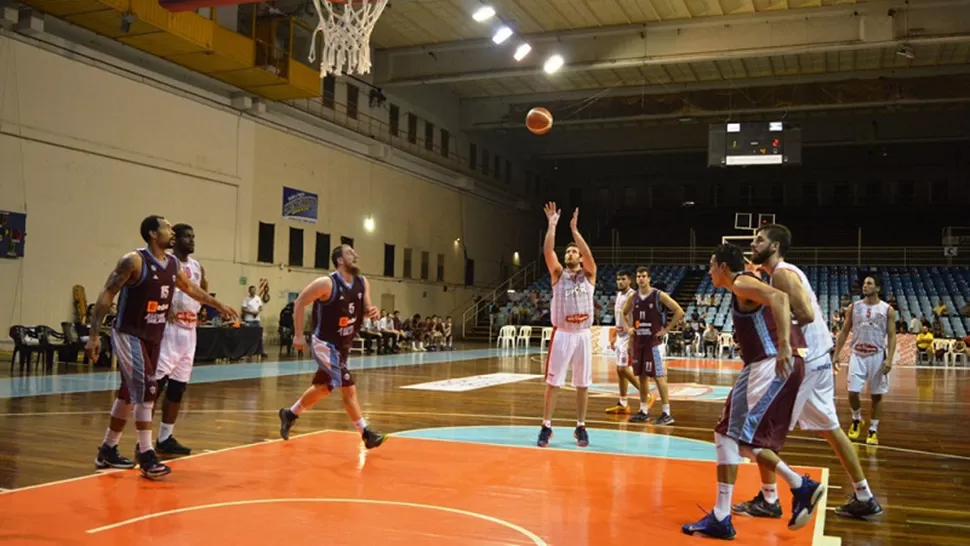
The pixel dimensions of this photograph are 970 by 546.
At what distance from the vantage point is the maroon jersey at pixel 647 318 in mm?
9633

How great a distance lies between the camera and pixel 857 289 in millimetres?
27703

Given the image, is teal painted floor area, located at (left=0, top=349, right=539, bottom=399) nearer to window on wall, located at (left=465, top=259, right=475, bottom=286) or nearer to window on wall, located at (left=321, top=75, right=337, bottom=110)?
window on wall, located at (left=321, top=75, right=337, bottom=110)

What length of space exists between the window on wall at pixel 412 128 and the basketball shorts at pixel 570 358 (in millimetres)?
22263

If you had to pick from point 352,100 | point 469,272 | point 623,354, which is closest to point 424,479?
point 623,354

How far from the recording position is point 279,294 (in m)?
23.0

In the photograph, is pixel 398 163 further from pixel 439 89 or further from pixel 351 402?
pixel 351 402

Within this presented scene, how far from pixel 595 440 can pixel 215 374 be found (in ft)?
28.1

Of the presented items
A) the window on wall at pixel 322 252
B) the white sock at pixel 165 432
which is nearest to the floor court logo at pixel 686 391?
the white sock at pixel 165 432

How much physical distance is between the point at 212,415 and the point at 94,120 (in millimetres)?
11021

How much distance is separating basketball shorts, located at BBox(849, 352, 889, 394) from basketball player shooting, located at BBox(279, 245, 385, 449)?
15.5 ft

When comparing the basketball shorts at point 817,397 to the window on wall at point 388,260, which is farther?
the window on wall at point 388,260

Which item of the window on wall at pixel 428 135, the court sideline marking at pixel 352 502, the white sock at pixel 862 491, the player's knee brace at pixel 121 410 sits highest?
the window on wall at pixel 428 135

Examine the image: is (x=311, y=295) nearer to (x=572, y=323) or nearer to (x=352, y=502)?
(x=352, y=502)

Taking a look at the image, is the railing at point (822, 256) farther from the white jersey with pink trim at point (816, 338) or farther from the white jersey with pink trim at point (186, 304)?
the white jersey with pink trim at point (186, 304)
